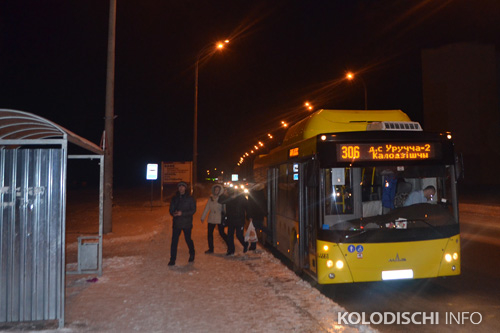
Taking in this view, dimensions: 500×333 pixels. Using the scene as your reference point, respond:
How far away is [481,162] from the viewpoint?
53.7 metres

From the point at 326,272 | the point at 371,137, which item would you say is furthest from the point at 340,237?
the point at 371,137

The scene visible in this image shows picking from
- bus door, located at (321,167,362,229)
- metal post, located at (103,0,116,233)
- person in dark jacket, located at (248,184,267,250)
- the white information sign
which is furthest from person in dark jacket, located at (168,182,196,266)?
the white information sign

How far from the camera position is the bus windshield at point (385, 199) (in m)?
7.98

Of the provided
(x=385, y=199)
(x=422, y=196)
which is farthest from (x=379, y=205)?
(x=422, y=196)

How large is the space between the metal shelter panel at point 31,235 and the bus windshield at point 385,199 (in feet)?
14.1

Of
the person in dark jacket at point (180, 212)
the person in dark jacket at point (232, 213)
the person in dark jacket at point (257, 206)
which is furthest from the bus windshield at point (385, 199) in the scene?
the person in dark jacket at point (257, 206)

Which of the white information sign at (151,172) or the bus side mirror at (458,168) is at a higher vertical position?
the white information sign at (151,172)

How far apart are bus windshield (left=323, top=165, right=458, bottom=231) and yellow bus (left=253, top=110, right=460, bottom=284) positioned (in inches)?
0.7

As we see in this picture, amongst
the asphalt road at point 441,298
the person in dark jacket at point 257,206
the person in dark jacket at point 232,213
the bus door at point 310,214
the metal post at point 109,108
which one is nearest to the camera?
the asphalt road at point 441,298

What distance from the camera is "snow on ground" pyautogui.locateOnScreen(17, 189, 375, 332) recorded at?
5941 millimetres

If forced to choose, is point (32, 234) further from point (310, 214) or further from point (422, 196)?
point (422, 196)

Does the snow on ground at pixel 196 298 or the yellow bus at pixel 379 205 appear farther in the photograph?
the yellow bus at pixel 379 205

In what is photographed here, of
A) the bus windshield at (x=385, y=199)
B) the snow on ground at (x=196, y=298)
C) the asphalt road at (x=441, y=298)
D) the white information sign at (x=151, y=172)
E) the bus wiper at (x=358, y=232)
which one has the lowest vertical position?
the asphalt road at (x=441, y=298)

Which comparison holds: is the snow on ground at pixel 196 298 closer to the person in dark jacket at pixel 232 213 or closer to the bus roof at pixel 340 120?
the person in dark jacket at pixel 232 213
